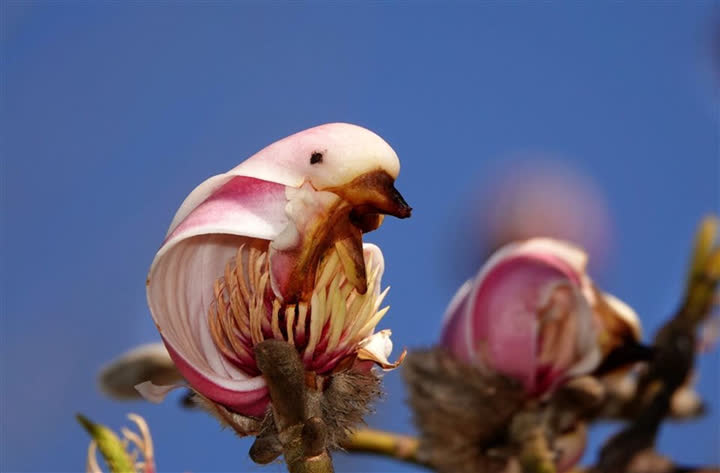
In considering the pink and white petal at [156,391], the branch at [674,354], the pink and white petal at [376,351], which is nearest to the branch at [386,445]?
the branch at [674,354]

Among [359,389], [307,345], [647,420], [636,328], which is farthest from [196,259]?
[647,420]

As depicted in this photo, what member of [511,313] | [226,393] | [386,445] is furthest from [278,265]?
[386,445]

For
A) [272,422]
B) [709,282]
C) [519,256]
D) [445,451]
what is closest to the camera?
[272,422]

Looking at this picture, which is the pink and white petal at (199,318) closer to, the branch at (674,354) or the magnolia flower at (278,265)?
the magnolia flower at (278,265)

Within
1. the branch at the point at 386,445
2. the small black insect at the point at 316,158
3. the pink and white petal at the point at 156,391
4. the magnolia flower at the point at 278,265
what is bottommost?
the branch at the point at 386,445

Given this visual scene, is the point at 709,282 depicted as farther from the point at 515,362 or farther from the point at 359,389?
the point at 359,389

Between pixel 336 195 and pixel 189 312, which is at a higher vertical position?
pixel 336 195

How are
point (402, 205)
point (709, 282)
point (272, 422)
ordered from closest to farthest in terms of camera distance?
point (402, 205) < point (272, 422) < point (709, 282)
